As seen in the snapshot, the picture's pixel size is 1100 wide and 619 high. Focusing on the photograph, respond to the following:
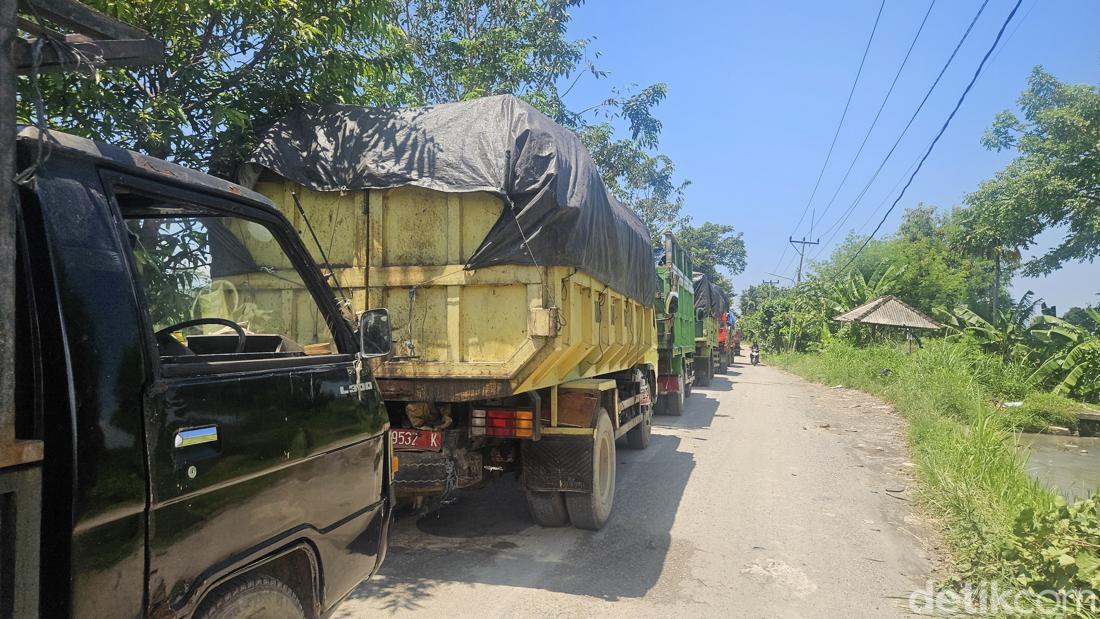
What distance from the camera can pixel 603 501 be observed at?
17.7ft

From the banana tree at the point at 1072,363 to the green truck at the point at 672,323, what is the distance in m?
7.71

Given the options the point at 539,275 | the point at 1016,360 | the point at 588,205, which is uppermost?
the point at 588,205

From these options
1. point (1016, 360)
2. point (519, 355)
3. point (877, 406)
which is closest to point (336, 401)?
point (519, 355)

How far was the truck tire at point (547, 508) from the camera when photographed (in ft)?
16.8

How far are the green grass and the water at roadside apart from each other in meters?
0.57

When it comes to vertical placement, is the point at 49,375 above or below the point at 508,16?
below

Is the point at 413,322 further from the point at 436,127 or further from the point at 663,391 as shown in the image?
the point at 663,391

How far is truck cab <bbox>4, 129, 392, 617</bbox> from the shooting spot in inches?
59.8

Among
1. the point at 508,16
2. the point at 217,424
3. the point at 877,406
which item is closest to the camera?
the point at 217,424

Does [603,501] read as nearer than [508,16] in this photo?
Yes

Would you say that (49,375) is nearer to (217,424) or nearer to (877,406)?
(217,424)

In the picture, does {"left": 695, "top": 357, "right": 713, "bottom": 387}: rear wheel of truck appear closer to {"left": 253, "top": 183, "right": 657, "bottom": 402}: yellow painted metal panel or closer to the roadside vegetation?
the roadside vegetation

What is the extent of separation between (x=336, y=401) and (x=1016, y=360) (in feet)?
58.0

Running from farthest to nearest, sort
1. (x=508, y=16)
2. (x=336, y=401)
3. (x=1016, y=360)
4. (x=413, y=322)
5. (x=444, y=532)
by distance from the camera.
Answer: (x=1016, y=360) < (x=508, y=16) < (x=444, y=532) < (x=413, y=322) < (x=336, y=401)
